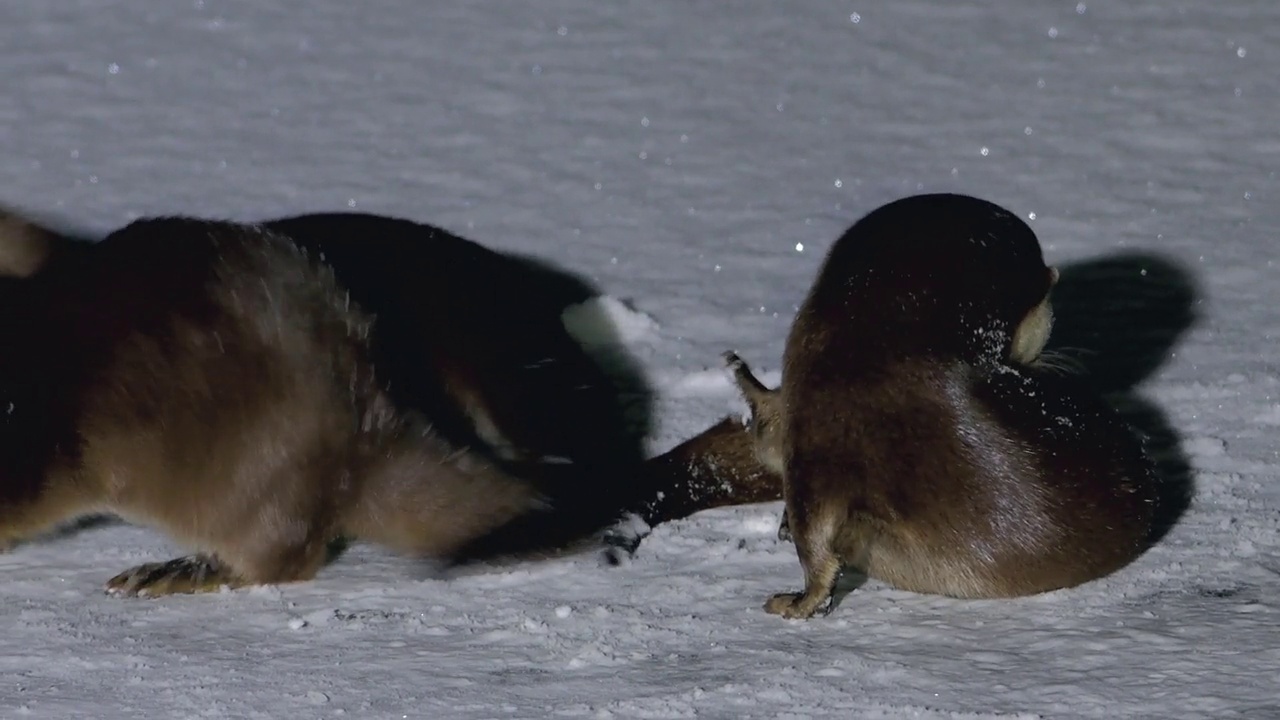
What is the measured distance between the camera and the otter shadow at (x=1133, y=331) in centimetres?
325

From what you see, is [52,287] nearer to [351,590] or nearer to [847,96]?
[351,590]

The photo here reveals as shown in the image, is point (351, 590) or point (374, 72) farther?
point (374, 72)

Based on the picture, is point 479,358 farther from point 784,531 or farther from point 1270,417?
point 1270,417

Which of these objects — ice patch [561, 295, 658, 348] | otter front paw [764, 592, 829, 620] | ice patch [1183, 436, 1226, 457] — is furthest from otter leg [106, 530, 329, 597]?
ice patch [1183, 436, 1226, 457]

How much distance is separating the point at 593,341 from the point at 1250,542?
1.50 m

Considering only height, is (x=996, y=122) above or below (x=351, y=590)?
above

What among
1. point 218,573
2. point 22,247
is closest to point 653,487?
point 218,573

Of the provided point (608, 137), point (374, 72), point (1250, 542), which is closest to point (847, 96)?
point (608, 137)

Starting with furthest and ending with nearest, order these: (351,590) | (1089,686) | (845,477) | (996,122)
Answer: (996,122) → (351,590) → (845,477) → (1089,686)

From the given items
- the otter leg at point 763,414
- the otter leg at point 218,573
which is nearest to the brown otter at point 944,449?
the otter leg at point 763,414

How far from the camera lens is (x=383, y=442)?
113 inches

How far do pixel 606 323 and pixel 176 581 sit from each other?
1.30 meters

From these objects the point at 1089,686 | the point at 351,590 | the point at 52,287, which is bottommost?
the point at 351,590

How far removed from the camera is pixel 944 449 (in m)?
2.69
